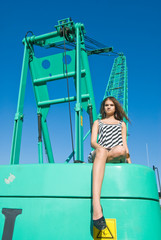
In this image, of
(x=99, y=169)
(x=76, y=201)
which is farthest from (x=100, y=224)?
(x=99, y=169)

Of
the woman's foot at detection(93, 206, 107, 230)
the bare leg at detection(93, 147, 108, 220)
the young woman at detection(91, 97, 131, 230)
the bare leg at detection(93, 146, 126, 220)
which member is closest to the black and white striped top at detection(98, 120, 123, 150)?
the young woman at detection(91, 97, 131, 230)

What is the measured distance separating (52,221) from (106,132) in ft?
3.05

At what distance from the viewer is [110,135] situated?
1.95 metres

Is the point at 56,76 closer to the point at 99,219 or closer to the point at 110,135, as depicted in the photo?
the point at 110,135

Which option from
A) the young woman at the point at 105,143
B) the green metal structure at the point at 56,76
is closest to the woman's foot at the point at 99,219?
the young woman at the point at 105,143

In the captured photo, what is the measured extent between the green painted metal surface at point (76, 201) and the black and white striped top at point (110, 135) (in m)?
0.46

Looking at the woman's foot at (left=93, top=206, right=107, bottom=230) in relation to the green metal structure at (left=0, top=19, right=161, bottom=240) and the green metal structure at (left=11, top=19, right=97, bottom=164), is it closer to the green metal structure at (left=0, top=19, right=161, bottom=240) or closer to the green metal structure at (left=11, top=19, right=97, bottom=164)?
the green metal structure at (left=0, top=19, right=161, bottom=240)

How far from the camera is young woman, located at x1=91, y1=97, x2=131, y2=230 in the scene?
131 centimetres

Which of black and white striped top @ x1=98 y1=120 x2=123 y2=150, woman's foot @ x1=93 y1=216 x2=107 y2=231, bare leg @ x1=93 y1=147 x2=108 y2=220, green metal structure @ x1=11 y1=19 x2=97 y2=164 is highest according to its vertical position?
green metal structure @ x1=11 y1=19 x2=97 y2=164

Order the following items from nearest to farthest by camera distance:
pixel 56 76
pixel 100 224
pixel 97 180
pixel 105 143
→ 1. pixel 100 224
2. pixel 97 180
3. pixel 105 143
4. pixel 56 76

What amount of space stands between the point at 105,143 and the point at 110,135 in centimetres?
10

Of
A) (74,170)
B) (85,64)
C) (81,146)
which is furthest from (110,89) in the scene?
(74,170)

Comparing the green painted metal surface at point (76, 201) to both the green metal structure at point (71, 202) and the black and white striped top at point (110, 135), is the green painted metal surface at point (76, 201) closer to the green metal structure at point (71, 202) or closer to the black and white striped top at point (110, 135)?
the green metal structure at point (71, 202)

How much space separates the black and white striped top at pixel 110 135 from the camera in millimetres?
1895
